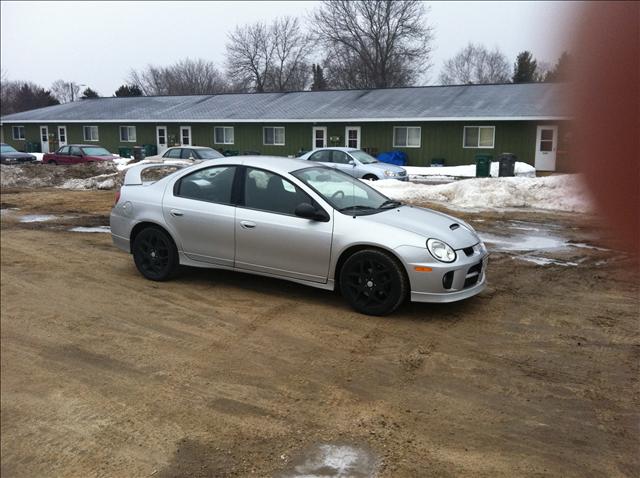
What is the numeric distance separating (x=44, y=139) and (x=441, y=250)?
128ft

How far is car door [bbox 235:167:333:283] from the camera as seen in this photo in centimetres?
570

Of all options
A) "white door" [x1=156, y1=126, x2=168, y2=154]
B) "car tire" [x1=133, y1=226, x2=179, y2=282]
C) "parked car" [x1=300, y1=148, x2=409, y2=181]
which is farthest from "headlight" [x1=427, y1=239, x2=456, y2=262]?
"white door" [x1=156, y1=126, x2=168, y2=154]

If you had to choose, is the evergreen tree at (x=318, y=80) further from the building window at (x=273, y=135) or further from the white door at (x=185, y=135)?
the building window at (x=273, y=135)

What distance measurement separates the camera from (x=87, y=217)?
460 inches

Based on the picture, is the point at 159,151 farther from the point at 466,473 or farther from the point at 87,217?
the point at 466,473

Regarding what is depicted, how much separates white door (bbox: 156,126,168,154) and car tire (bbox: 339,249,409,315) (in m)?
30.7

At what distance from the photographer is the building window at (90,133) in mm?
36656

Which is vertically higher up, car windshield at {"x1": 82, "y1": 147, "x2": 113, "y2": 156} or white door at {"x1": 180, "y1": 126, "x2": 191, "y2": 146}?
white door at {"x1": 180, "y1": 126, "x2": 191, "y2": 146}

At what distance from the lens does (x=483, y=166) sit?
73.2 ft

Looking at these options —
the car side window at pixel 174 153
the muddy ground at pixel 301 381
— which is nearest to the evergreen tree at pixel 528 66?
the muddy ground at pixel 301 381

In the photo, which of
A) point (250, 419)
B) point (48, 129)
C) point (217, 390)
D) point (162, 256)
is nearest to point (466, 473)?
point (250, 419)

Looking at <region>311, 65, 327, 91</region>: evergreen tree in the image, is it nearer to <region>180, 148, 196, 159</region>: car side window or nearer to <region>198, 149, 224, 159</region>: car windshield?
<region>198, 149, 224, 159</region>: car windshield

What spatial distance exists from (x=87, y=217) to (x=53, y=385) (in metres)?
9.48

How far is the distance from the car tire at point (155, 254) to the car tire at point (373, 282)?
203 centimetres
